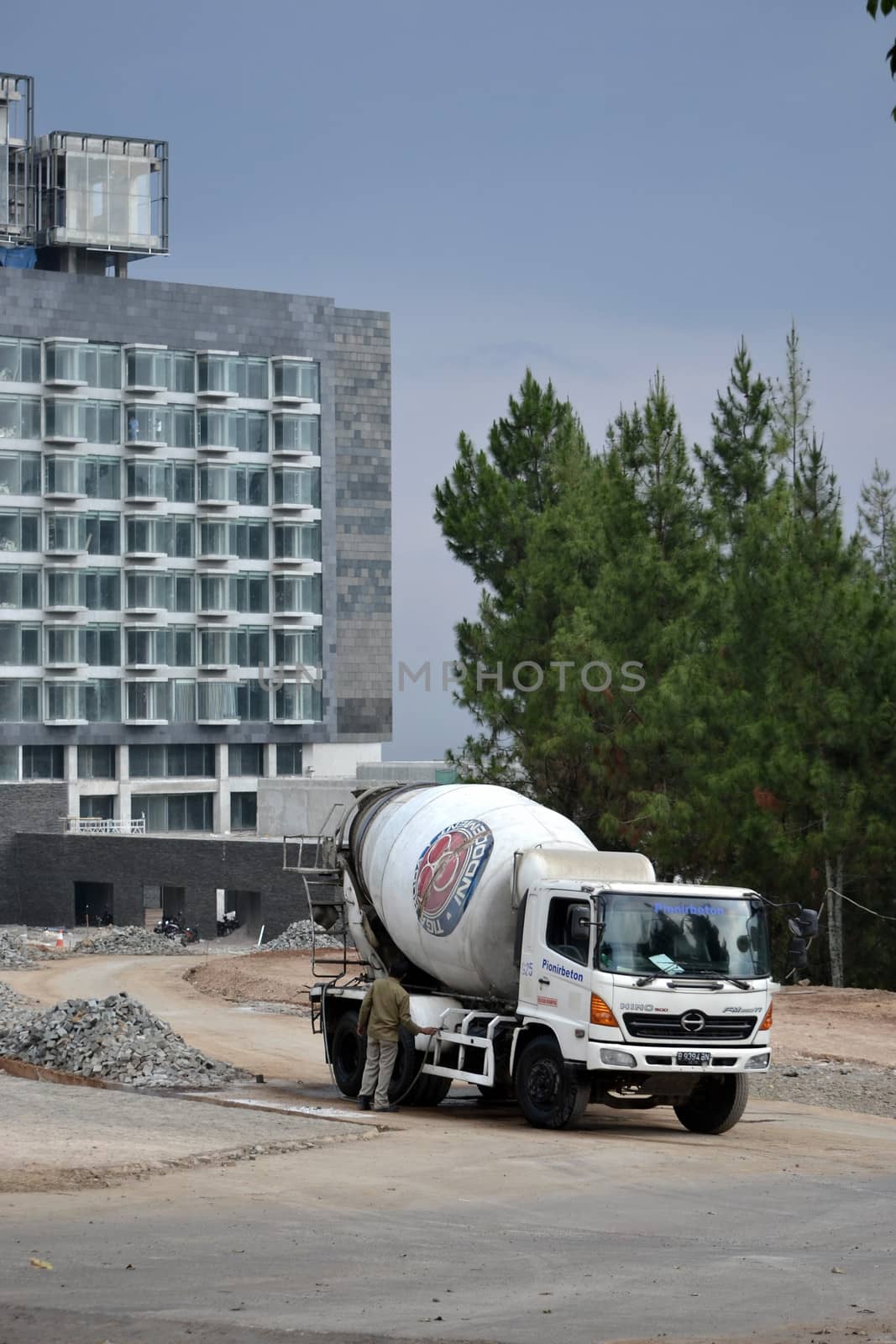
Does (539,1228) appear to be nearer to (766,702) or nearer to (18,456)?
(766,702)

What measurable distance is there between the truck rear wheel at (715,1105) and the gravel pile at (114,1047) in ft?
21.0

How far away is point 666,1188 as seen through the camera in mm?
17625

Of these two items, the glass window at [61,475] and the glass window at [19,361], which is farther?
the glass window at [61,475]

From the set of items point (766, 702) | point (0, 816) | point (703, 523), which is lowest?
point (0, 816)

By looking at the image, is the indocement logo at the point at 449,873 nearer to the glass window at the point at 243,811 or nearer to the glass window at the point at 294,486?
the glass window at the point at 294,486

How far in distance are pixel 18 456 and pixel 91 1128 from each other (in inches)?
3189

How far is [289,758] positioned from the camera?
111 m

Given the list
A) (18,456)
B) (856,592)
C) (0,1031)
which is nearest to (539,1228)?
(0,1031)

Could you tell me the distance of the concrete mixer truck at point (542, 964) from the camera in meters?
19.7

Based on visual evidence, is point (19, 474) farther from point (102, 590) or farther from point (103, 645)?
point (103, 645)

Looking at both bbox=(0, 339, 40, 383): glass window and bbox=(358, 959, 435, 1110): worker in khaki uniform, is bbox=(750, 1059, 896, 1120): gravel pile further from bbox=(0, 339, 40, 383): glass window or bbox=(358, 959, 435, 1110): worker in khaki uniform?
bbox=(0, 339, 40, 383): glass window

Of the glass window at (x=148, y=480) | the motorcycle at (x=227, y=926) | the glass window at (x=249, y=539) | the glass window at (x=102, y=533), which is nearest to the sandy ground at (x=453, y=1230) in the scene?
the motorcycle at (x=227, y=926)

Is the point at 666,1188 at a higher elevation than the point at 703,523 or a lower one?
lower

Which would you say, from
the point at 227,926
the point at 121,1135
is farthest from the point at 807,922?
the point at 227,926
